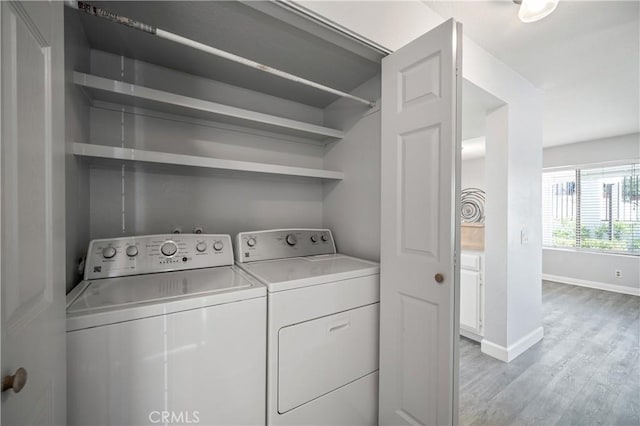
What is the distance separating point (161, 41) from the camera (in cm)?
134

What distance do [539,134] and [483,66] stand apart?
4.00 ft

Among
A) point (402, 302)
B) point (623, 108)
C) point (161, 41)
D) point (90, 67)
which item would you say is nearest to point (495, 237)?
point (402, 302)

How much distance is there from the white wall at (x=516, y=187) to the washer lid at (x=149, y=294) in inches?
64.5

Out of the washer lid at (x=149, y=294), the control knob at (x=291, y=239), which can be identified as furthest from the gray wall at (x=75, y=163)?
the control knob at (x=291, y=239)

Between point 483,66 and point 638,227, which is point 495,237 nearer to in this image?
point 483,66

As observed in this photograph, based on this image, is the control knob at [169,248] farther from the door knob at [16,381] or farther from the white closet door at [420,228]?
the white closet door at [420,228]

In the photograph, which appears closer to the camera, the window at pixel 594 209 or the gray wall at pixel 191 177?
the gray wall at pixel 191 177

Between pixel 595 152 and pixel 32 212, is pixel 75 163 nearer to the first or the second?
pixel 32 212

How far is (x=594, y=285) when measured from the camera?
4582 mm

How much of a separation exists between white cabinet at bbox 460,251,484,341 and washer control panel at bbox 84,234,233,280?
231 centimetres

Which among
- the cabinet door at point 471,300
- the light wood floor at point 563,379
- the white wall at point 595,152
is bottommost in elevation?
the light wood floor at point 563,379

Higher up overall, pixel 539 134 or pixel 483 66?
pixel 483 66

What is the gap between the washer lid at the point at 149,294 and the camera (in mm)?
836

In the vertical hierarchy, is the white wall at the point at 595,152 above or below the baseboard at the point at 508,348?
above
